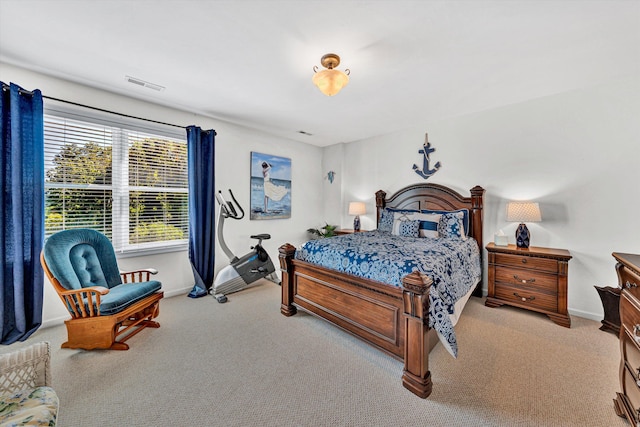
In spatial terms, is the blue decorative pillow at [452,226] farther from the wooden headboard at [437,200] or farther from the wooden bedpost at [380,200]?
the wooden bedpost at [380,200]

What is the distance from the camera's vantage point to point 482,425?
4.75ft

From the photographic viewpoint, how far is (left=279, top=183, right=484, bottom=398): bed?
1.69 meters

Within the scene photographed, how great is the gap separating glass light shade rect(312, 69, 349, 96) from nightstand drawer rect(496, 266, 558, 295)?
2.89 meters

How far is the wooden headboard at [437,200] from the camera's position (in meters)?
3.46

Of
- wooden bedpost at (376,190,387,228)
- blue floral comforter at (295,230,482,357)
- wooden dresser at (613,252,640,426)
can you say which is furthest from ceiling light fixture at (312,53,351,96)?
wooden bedpost at (376,190,387,228)

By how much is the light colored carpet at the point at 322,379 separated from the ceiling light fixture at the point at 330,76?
2321 mm

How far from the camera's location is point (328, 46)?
2.04m

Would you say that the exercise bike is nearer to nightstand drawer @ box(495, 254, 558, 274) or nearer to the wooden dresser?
nightstand drawer @ box(495, 254, 558, 274)

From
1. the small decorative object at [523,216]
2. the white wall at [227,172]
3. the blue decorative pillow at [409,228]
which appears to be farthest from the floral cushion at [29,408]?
the small decorative object at [523,216]

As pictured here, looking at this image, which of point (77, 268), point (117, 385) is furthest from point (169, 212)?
point (117, 385)

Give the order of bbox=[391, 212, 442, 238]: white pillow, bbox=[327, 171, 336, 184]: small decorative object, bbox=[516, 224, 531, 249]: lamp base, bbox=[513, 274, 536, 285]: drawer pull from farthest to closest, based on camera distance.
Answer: bbox=[327, 171, 336, 184]: small decorative object, bbox=[391, 212, 442, 238]: white pillow, bbox=[516, 224, 531, 249]: lamp base, bbox=[513, 274, 536, 285]: drawer pull

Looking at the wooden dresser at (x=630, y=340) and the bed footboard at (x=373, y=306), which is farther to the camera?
the bed footboard at (x=373, y=306)

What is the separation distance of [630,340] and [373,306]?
57.4 inches

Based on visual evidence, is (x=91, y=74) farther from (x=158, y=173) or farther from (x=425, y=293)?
(x=425, y=293)
